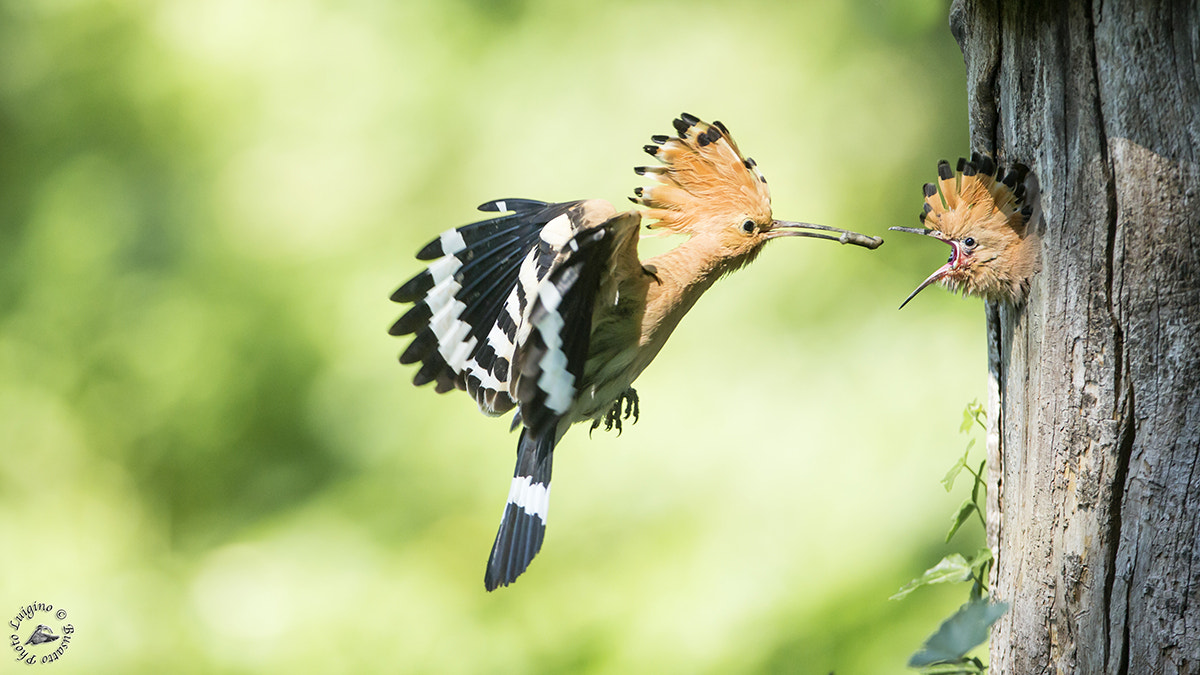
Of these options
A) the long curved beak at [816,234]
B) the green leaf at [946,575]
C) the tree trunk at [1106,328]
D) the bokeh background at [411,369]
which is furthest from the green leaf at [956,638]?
the bokeh background at [411,369]

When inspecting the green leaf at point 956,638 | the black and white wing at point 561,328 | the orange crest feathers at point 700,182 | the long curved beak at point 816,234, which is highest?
the orange crest feathers at point 700,182

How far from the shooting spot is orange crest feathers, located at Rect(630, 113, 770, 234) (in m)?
1.90

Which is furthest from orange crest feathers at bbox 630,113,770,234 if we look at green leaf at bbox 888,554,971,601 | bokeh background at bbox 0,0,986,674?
bokeh background at bbox 0,0,986,674

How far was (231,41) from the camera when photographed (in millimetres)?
4230

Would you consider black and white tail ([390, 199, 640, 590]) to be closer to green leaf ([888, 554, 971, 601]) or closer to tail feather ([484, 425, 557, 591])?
tail feather ([484, 425, 557, 591])

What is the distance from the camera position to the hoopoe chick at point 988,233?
5.18 feet

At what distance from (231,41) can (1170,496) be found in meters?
4.01

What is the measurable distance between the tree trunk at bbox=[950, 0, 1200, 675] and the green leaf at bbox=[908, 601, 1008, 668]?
34 cm

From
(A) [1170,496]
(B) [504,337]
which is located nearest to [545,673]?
(B) [504,337]

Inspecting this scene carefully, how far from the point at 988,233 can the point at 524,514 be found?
1.04 meters

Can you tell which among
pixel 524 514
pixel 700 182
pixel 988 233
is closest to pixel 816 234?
pixel 700 182

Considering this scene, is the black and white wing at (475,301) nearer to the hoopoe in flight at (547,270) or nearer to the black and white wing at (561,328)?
the hoopoe in flight at (547,270)

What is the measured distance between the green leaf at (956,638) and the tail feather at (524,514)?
2.72 feet

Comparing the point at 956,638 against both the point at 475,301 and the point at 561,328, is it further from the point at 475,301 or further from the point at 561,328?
the point at 475,301
